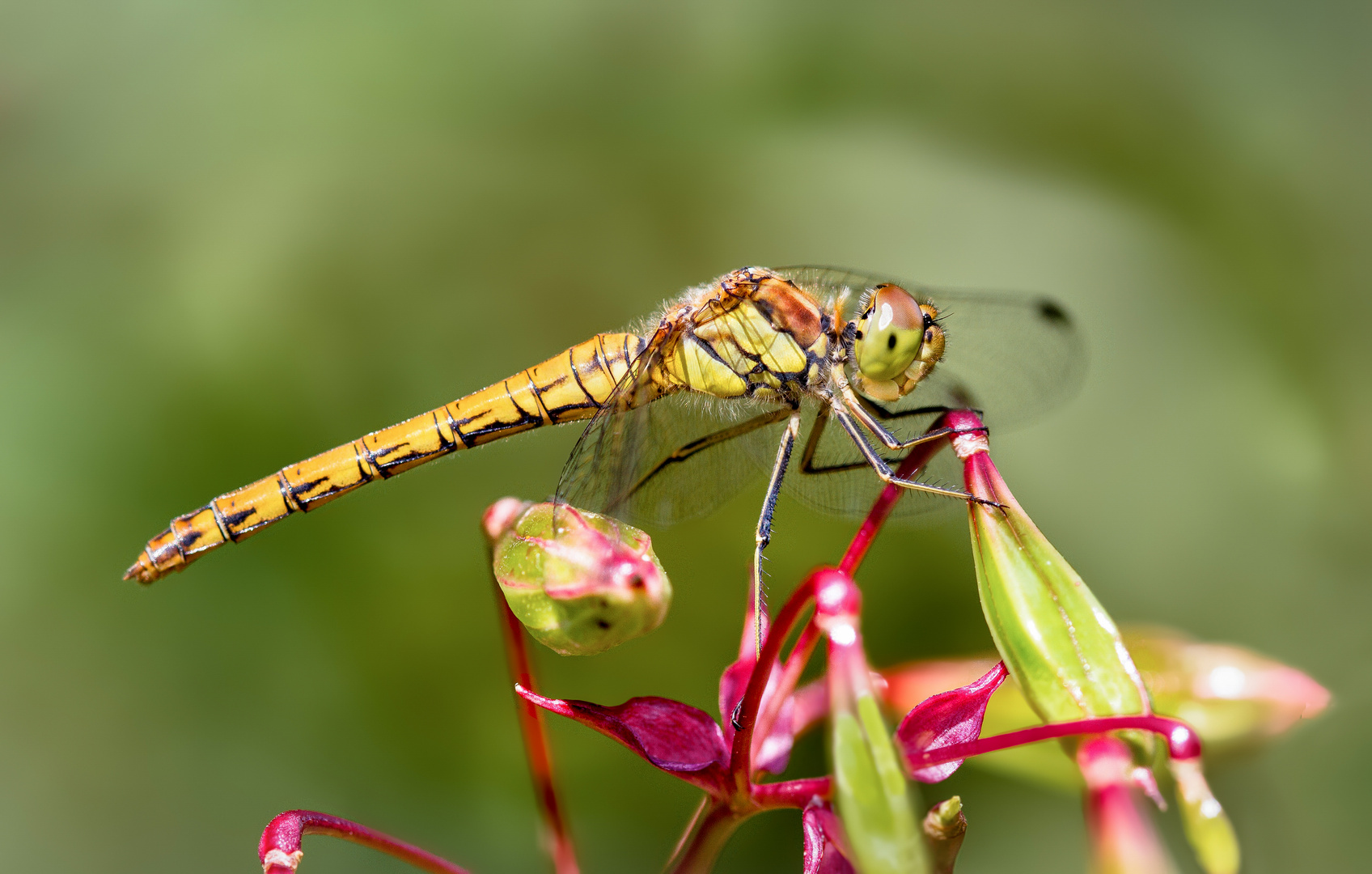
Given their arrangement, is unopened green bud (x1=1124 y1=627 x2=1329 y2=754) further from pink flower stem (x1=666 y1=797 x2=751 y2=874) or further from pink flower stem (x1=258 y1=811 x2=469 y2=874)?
pink flower stem (x1=258 y1=811 x2=469 y2=874)

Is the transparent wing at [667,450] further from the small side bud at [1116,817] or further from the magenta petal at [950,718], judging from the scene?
the small side bud at [1116,817]

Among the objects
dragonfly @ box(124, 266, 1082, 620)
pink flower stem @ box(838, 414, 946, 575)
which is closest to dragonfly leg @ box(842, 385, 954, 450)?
dragonfly @ box(124, 266, 1082, 620)

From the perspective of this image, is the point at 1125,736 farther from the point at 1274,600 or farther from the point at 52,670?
the point at 52,670

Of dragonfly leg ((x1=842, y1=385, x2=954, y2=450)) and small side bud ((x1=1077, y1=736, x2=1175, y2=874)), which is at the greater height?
dragonfly leg ((x1=842, y1=385, x2=954, y2=450))

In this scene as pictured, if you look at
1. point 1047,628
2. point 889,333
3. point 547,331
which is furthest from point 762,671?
point 547,331

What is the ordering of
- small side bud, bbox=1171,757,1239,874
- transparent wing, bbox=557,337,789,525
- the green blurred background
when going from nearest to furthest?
small side bud, bbox=1171,757,1239,874 < transparent wing, bbox=557,337,789,525 < the green blurred background

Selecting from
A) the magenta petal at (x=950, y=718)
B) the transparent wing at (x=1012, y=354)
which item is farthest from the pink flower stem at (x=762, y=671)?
the transparent wing at (x=1012, y=354)

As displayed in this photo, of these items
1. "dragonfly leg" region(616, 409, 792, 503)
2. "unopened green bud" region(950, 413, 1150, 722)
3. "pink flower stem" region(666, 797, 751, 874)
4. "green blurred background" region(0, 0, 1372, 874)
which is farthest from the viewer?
"green blurred background" region(0, 0, 1372, 874)
